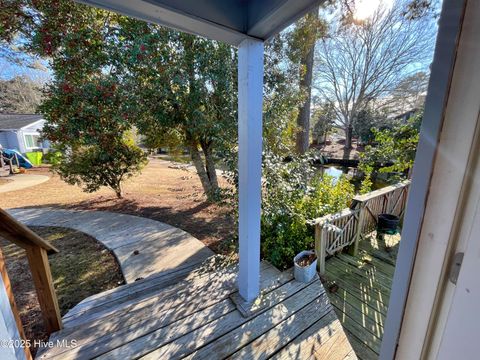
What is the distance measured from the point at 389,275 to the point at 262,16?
3302mm

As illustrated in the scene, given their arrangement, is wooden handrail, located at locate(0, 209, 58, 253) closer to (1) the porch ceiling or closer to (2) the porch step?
(2) the porch step

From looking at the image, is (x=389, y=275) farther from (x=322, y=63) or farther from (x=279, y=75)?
(x=322, y=63)

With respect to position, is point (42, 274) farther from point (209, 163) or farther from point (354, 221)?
point (354, 221)

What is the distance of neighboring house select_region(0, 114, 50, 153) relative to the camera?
1370 cm

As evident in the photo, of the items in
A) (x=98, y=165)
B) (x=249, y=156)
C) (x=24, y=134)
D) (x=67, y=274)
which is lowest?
(x=67, y=274)

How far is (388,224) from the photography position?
340cm

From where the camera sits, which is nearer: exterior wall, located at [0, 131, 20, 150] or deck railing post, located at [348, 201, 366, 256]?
deck railing post, located at [348, 201, 366, 256]

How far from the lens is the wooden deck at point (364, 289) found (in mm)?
1919

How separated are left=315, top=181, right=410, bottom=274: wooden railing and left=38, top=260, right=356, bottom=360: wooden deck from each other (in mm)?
689

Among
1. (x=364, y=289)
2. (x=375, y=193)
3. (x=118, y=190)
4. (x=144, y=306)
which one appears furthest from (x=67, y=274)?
Answer: (x=375, y=193)

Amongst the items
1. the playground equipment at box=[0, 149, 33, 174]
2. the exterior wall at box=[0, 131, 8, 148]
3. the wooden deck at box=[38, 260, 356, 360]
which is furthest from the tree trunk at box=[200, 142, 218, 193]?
the exterior wall at box=[0, 131, 8, 148]

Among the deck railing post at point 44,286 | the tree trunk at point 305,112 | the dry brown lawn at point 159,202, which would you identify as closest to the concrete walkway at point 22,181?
the dry brown lawn at point 159,202

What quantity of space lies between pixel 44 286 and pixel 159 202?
4.35 meters

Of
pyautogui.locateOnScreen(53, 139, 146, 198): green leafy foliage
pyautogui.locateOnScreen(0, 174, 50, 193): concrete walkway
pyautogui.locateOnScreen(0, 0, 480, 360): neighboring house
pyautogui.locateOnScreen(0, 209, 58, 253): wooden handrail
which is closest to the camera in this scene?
pyautogui.locateOnScreen(0, 0, 480, 360): neighboring house
